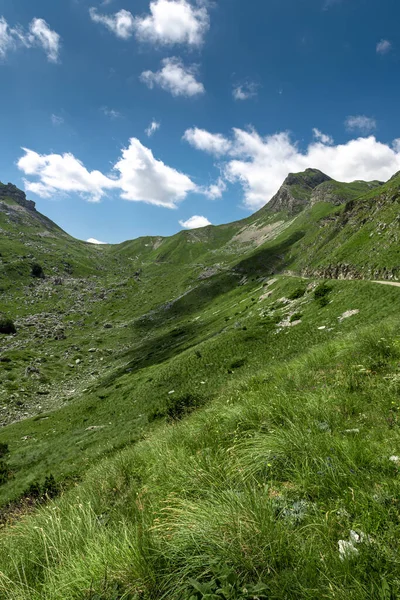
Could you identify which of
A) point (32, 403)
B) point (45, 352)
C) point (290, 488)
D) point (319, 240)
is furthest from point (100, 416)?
point (319, 240)

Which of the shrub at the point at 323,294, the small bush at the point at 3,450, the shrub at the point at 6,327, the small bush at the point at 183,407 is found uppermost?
the shrub at the point at 6,327

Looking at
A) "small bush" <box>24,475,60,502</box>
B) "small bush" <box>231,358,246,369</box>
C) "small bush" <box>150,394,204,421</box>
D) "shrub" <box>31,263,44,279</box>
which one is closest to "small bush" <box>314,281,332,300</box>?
"small bush" <box>231,358,246,369</box>

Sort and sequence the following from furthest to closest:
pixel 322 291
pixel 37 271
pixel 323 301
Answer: pixel 37 271
pixel 322 291
pixel 323 301

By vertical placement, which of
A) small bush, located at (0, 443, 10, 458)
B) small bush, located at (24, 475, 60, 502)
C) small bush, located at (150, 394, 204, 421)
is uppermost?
small bush, located at (150, 394, 204, 421)

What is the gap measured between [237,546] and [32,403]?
Answer: 67.1 meters

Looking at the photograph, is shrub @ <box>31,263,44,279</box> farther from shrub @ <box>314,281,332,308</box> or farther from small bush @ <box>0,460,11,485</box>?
shrub @ <box>314,281,332,308</box>

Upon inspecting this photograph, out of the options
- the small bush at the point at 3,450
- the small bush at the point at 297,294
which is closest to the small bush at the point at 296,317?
the small bush at the point at 297,294

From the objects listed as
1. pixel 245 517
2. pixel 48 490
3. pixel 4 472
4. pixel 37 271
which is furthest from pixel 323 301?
pixel 37 271

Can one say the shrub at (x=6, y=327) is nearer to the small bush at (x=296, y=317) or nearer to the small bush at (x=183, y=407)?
the small bush at (x=296, y=317)

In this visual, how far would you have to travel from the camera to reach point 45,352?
307ft

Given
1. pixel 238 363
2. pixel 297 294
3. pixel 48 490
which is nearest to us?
pixel 48 490

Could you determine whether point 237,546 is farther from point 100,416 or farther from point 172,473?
point 100,416

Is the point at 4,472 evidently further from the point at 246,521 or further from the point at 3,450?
the point at 246,521

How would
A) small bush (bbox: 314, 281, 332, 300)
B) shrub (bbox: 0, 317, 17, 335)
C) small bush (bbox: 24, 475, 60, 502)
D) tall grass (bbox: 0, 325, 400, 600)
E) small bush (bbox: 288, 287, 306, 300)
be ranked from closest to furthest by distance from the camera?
tall grass (bbox: 0, 325, 400, 600) < small bush (bbox: 24, 475, 60, 502) < small bush (bbox: 314, 281, 332, 300) < small bush (bbox: 288, 287, 306, 300) < shrub (bbox: 0, 317, 17, 335)
